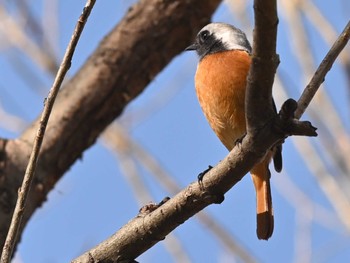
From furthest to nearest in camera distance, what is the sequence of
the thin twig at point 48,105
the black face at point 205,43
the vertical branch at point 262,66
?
1. the black face at point 205,43
2. the thin twig at point 48,105
3. the vertical branch at point 262,66

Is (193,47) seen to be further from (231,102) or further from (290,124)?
(290,124)

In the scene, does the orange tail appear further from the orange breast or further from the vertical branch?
the vertical branch

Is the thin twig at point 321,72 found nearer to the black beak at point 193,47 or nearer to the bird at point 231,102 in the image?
the bird at point 231,102

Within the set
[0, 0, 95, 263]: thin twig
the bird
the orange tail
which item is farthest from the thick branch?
[0, 0, 95, 263]: thin twig

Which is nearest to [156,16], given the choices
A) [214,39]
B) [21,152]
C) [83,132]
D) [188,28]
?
[188,28]

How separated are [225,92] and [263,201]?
617 millimetres

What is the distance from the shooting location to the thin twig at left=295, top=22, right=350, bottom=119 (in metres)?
2.48

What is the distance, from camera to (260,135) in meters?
2.32

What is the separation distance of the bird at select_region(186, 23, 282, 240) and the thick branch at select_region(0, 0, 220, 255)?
0.76m

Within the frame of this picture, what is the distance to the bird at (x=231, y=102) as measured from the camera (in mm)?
3459

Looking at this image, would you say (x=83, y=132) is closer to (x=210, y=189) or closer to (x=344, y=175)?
(x=344, y=175)

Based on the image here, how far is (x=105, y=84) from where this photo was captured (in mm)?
4531

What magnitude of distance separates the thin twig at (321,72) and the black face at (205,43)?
166cm

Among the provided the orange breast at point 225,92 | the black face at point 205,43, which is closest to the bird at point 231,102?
the orange breast at point 225,92
